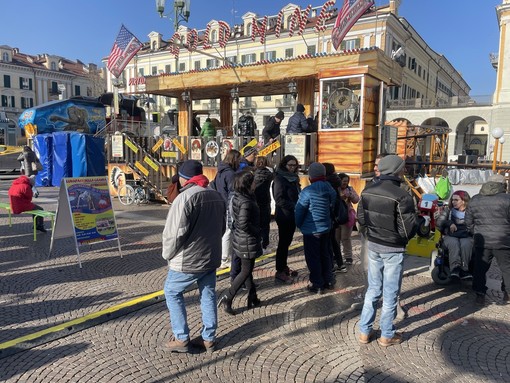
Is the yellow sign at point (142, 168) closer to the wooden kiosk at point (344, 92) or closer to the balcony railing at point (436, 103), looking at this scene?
the wooden kiosk at point (344, 92)

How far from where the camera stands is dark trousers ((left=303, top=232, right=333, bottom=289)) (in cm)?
490

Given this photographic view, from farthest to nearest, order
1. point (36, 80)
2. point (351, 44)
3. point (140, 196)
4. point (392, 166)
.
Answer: point (36, 80), point (351, 44), point (140, 196), point (392, 166)

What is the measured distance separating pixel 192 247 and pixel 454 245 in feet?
12.0

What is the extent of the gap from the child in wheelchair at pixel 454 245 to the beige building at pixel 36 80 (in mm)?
54861

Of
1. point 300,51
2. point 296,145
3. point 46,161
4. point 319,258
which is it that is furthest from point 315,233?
point 300,51

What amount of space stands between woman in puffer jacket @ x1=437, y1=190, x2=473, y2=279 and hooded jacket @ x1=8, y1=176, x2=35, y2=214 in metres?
7.23

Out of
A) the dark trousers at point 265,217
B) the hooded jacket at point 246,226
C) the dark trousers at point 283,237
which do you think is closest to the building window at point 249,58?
the dark trousers at point 265,217

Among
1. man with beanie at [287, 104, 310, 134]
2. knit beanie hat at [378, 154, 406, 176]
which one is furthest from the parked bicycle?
knit beanie hat at [378, 154, 406, 176]

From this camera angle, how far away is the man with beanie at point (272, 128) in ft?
31.0

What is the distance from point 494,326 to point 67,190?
5.96m

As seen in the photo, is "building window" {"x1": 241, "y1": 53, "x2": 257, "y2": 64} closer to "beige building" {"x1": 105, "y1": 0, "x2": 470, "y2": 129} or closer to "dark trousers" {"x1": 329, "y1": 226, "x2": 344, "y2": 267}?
"beige building" {"x1": 105, "y1": 0, "x2": 470, "y2": 129}

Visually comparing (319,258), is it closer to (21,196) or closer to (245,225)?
(245,225)

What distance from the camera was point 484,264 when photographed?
4805 millimetres

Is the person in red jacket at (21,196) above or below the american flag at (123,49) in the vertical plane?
below
